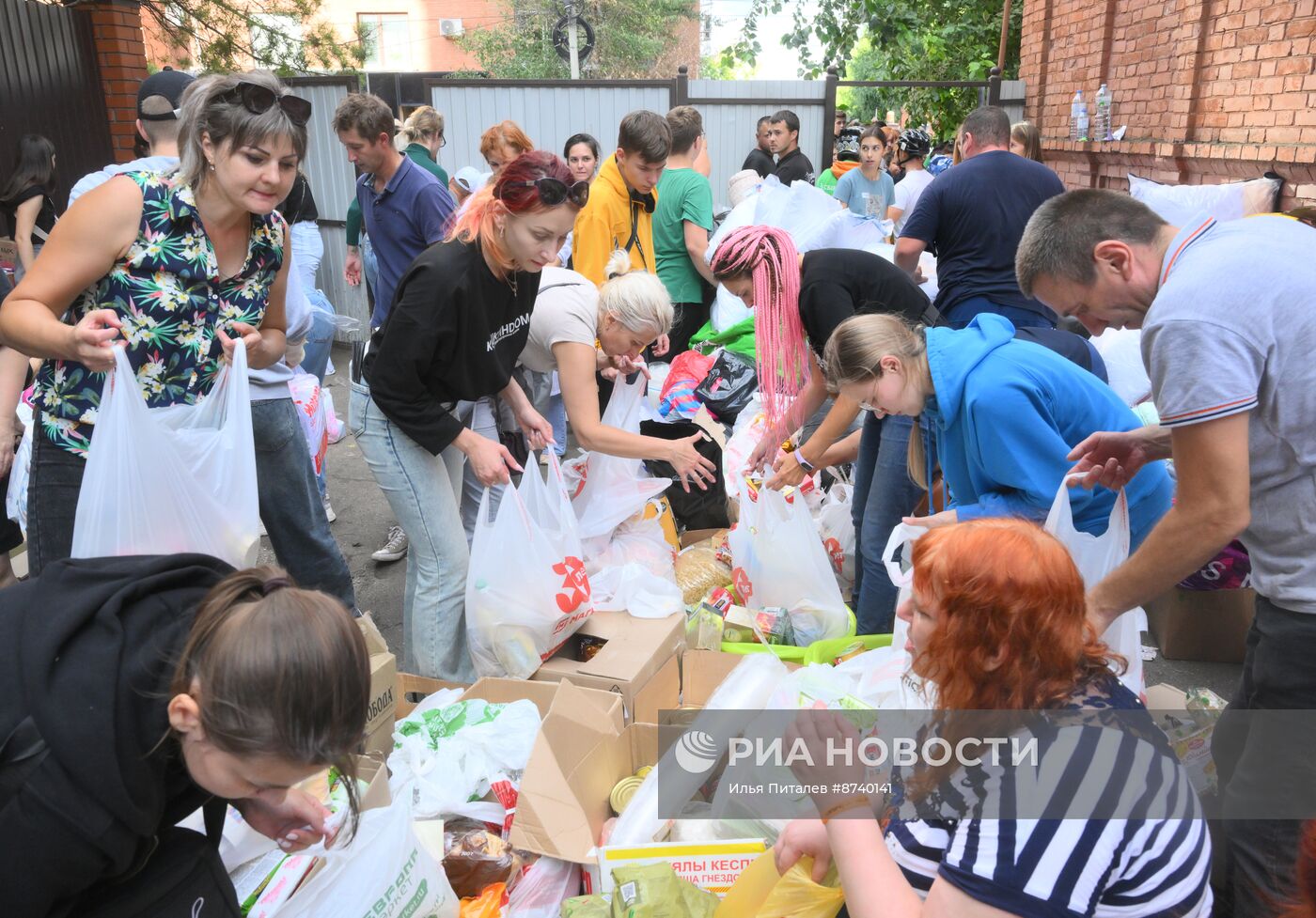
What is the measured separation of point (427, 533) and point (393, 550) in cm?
163

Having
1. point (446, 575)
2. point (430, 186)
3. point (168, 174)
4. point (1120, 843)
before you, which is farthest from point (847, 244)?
point (1120, 843)

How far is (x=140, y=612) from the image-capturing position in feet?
3.99

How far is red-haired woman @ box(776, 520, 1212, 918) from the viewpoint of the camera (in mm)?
1186

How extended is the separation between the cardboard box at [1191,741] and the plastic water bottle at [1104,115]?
6.41m

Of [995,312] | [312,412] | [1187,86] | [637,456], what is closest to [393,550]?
[312,412]

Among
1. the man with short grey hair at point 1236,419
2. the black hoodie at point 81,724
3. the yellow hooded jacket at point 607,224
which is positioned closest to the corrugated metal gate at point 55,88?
the yellow hooded jacket at point 607,224

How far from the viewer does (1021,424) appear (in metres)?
2.23

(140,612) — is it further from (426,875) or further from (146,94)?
(146,94)

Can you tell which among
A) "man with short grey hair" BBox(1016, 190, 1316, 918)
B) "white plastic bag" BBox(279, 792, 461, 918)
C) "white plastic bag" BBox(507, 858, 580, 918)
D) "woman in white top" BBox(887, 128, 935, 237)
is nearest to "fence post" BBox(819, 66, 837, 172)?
"woman in white top" BBox(887, 128, 935, 237)

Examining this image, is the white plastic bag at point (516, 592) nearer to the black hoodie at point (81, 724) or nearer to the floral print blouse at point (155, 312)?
the floral print blouse at point (155, 312)

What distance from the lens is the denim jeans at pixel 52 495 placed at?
6.63ft

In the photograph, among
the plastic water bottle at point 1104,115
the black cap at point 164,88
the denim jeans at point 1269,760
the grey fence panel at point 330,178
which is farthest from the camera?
the grey fence panel at point 330,178

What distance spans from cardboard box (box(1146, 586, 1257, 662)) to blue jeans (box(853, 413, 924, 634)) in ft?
3.64

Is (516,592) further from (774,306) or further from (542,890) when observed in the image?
(774,306)
